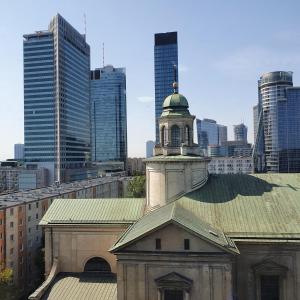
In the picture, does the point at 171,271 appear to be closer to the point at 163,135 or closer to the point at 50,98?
the point at 163,135

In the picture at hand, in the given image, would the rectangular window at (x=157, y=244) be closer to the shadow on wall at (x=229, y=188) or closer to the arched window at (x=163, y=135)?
the shadow on wall at (x=229, y=188)

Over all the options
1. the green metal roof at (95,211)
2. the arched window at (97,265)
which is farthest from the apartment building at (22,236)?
the arched window at (97,265)

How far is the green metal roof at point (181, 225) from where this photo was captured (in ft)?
88.0

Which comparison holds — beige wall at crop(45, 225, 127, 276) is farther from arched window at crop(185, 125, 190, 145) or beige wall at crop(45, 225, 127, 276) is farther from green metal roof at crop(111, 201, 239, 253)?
arched window at crop(185, 125, 190, 145)

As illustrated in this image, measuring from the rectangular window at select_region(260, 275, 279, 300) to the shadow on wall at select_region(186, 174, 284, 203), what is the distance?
7.37m

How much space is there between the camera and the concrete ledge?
32666 millimetres

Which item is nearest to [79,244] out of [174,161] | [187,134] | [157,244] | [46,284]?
[46,284]

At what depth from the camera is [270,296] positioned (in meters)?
29.8

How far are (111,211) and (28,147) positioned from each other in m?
140

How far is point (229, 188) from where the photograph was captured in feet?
116

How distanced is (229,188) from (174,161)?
579cm

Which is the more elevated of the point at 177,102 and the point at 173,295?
the point at 177,102

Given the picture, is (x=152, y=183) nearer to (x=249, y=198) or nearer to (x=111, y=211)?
(x=111, y=211)

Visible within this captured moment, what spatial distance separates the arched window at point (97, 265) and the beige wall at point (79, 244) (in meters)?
0.40
